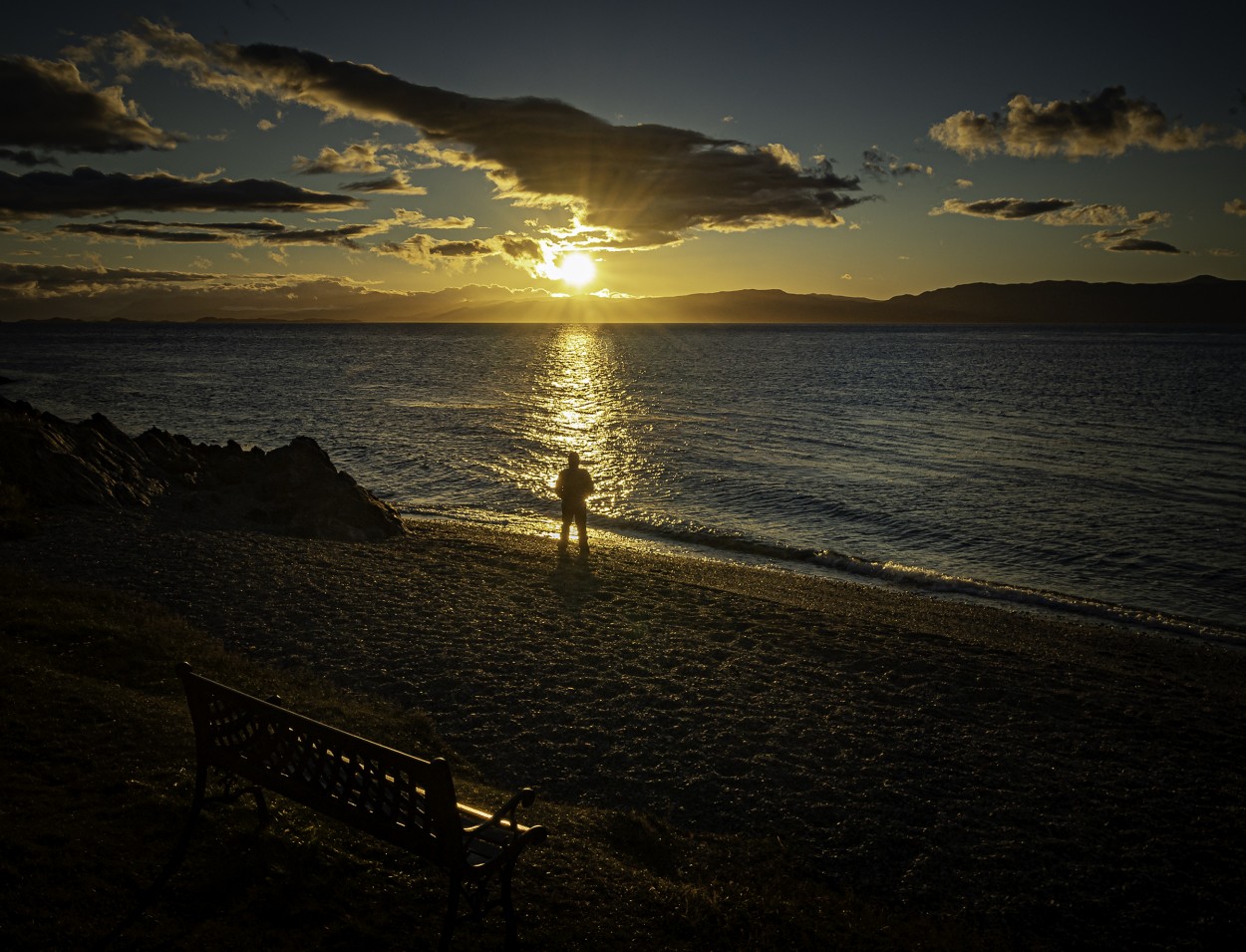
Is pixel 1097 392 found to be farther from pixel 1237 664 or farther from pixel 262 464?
pixel 262 464

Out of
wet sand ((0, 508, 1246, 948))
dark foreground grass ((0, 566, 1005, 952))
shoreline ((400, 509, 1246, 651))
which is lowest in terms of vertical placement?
shoreline ((400, 509, 1246, 651))

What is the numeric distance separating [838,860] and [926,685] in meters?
4.60

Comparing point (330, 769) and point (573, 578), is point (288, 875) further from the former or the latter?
point (573, 578)

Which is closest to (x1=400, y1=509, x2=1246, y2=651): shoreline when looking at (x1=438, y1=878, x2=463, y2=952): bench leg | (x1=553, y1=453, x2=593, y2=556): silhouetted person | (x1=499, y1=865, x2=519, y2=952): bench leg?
(x1=553, y1=453, x2=593, y2=556): silhouetted person

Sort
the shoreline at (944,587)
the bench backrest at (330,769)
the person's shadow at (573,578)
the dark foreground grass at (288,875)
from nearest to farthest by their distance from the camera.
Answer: the bench backrest at (330,769)
the dark foreground grass at (288,875)
the person's shadow at (573,578)
the shoreline at (944,587)

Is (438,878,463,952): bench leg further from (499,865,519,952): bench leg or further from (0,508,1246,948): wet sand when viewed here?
(0,508,1246,948): wet sand

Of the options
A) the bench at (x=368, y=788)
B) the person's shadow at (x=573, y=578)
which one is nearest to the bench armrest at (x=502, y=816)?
the bench at (x=368, y=788)

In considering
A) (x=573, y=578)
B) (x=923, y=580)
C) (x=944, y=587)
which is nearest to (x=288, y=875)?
(x=573, y=578)

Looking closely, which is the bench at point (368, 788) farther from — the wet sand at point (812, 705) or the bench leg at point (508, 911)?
the wet sand at point (812, 705)

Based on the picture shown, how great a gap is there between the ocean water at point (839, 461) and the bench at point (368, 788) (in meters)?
14.5

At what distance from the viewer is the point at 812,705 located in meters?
9.60

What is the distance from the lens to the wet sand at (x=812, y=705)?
6.64 m

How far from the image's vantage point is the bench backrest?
4.43 metres

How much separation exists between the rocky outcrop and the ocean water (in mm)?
4926
